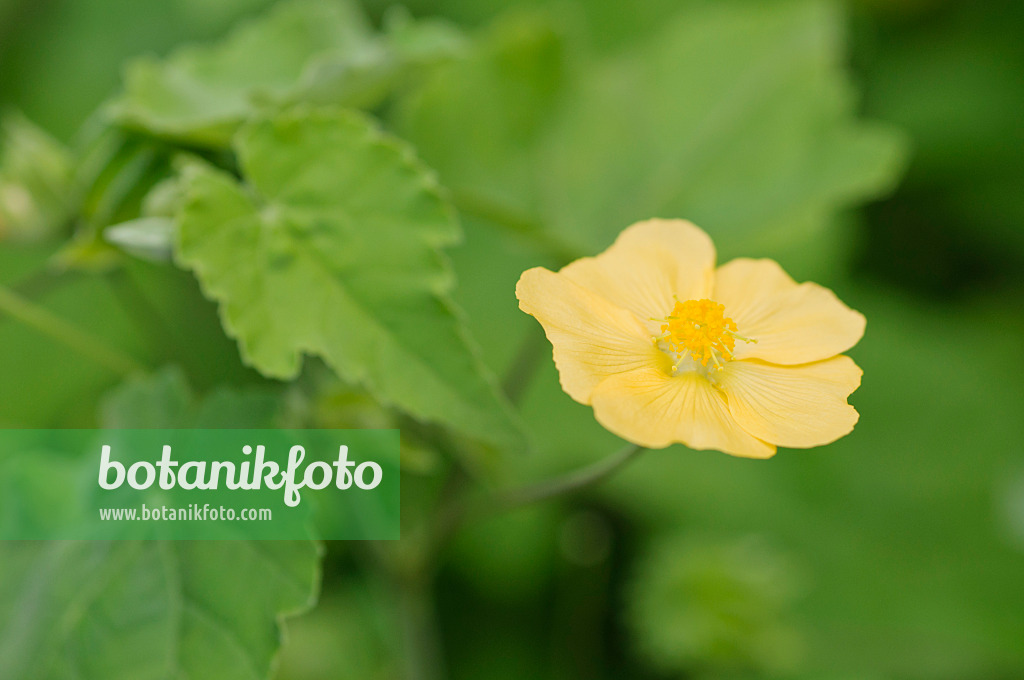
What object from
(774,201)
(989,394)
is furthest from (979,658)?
(774,201)

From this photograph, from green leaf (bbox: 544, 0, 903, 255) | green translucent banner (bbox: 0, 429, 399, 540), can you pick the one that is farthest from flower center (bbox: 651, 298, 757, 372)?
green leaf (bbox: 544, 0, 903, 255)

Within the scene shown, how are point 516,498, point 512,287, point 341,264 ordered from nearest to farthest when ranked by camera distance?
Result: 1. point 341,264
2. point 516,498
3. point 512,287

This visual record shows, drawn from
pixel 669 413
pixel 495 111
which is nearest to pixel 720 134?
pixel 495 111

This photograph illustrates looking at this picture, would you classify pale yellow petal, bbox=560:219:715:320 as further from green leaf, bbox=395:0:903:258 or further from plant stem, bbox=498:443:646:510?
green leaf, bbox=395:0:903:258

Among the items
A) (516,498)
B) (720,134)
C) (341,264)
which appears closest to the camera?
(341,264)

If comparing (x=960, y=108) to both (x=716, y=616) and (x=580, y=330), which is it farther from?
(x=580, y=330)

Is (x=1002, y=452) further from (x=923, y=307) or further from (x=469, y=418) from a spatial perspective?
(x=469, y=418)

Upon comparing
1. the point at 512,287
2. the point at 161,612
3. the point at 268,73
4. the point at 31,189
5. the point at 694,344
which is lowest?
the point at 161,612
